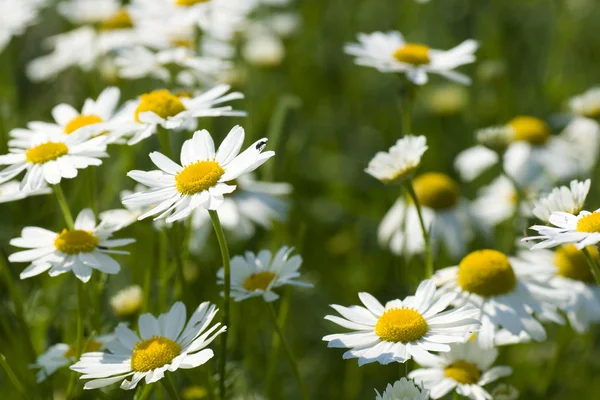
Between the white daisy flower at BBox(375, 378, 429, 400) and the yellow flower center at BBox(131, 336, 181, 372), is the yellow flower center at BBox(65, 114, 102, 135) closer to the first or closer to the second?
the yellow flower center at BBox(131, 336, 181, 372)

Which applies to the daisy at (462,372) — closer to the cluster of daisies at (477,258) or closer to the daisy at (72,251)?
the cluster of daisies at (477,258)

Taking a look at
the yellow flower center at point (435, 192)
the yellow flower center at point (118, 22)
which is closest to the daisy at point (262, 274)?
the yellow flower center at point (435, 192)

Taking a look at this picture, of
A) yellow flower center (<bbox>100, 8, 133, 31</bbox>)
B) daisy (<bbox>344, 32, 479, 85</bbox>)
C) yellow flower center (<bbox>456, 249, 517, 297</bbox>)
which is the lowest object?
yellow flower center (<bbox>100, 8, 133, 31</bbox>)

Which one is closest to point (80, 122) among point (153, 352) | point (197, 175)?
point (197, 175)

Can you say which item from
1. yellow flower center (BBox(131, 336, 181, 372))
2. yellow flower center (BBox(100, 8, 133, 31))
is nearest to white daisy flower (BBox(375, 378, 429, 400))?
yellow flower center (BBox(131, 336, 181, 372))

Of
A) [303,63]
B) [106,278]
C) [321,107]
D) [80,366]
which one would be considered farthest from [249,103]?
[80,366]

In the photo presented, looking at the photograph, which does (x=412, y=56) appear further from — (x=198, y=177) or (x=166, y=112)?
(x=198, y=177)
